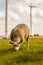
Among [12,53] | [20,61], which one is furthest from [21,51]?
[20,61]

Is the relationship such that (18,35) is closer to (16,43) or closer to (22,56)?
(16,43)

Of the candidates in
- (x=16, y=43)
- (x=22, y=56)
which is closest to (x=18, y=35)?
(x=16, y=43)

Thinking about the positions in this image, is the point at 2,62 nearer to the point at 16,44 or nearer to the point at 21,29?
the point at 16,44

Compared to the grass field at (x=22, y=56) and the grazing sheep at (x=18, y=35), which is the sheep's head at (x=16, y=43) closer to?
the grazing sheep at (x=18, y=35)

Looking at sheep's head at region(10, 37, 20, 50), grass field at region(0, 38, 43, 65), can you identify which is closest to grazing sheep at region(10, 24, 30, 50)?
sheep's head at region(10, 37, 20, 50)

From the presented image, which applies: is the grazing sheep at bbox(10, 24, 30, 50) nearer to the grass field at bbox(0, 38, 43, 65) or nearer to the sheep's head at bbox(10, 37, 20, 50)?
the sheep's head at bbox(10, 37, 20, 50)

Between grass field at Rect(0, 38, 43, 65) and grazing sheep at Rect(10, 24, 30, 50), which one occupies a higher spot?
grazing sheep at Rect(10, 24, 30, 50)

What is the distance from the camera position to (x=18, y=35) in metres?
22.8

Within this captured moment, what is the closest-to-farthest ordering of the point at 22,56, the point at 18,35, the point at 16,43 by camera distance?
the point at 22,56 < the point at 16,43 < the point at 18,35

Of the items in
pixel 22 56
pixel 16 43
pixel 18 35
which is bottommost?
pixel 22 56

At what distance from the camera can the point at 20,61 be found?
19.6m

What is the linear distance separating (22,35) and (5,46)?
89.5 inches

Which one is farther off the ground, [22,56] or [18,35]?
[18,35]

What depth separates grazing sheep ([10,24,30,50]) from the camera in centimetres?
2159
